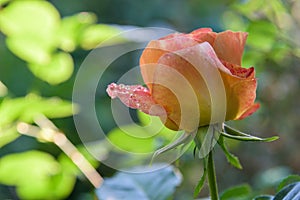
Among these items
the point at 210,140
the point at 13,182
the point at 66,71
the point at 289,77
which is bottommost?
the point at 289,77

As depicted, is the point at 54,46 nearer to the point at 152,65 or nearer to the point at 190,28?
the point at 152,65

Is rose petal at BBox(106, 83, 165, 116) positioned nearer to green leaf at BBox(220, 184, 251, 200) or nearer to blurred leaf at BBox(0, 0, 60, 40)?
green leaf at BBox(220, 184, 251, 200)

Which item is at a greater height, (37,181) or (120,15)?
(37,181)

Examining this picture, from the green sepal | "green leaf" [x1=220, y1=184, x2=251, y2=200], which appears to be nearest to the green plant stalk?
the green sepal

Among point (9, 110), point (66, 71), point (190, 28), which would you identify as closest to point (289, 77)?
point (190, 28)

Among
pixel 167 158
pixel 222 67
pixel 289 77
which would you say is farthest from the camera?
pixel 289 77

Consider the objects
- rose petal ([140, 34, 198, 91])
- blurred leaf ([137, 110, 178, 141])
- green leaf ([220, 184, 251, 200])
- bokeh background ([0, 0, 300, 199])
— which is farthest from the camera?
bokeh background ([0, 0, 300, 199])
